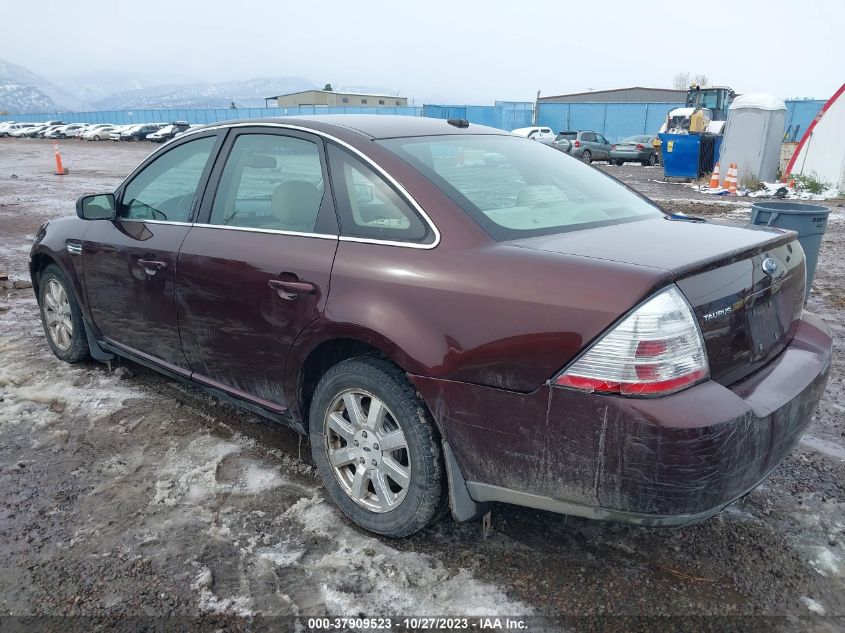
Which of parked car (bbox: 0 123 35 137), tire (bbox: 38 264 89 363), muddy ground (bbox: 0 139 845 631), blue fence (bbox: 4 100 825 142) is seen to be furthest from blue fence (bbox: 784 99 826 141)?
parked car (bbox: 0 123 35 137)

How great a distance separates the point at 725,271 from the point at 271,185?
204 cm

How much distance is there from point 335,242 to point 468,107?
1903 inches

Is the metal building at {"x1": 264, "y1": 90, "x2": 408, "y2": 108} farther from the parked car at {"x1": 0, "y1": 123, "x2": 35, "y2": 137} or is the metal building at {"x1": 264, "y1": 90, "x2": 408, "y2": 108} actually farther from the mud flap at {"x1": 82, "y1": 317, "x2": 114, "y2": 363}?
the mud flap at {"x1": 82, "y1": 317, "x2": 114, "y2": 363}

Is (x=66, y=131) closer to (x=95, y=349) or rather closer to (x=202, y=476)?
(x=95, y=349)

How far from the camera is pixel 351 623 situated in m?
2.27

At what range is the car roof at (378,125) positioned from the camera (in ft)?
9.73

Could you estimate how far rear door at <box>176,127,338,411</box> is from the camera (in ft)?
9.14

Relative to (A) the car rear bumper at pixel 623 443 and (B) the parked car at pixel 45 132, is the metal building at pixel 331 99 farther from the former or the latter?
(A) the car rear bumper at pixel 623 443

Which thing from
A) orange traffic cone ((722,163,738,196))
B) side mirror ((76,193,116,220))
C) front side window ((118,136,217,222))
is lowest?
orange traffic cone ((722,163,738,196))

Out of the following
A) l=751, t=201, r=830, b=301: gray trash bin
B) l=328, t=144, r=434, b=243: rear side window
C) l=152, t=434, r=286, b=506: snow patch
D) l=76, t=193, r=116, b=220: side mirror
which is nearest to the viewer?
l=328, t=144, r=434, b=243: rear side window

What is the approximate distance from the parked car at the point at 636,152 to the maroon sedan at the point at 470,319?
87.6 ft

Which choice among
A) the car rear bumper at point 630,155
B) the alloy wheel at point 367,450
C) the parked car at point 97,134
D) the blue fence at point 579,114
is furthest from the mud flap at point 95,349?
the parked car at point 97,134

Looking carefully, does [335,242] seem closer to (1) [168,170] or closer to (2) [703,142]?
(1) [168,170]

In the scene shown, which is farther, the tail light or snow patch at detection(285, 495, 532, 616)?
snow patch at detection(285, 495, 532, 616)
